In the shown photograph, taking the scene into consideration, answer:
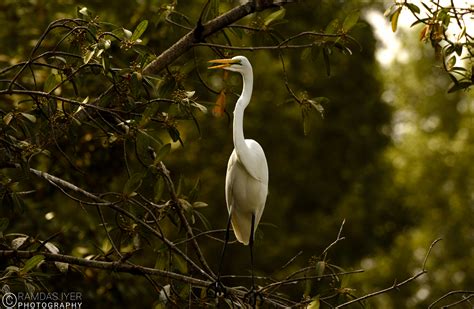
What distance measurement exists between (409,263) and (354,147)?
4.01 metres

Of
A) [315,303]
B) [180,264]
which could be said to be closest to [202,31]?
[180,264]

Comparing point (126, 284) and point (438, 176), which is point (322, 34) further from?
point (438, 176)

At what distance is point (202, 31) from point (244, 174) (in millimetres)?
818

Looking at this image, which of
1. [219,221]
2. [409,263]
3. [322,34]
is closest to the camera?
[322,34]

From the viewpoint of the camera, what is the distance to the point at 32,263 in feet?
9.80

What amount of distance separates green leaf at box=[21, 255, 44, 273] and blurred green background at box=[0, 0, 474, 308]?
68.7 inches

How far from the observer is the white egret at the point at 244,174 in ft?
13.1

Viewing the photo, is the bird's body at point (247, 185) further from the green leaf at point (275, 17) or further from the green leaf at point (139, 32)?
the green leaf at point (139, 32)

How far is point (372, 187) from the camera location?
53.1ft

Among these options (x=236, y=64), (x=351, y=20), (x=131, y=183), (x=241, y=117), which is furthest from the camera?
(x=236, y=64)

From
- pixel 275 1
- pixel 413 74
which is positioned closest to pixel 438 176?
pixel 413 74

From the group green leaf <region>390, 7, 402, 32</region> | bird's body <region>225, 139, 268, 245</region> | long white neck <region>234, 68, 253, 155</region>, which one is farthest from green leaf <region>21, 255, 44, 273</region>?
green leaf <region>390, 7, 402, 32</region>

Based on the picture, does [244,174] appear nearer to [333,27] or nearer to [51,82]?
[333,27]

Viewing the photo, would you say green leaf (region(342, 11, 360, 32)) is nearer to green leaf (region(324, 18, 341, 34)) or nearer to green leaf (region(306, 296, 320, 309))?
green leaf (region(324, 18, 341, 34))
